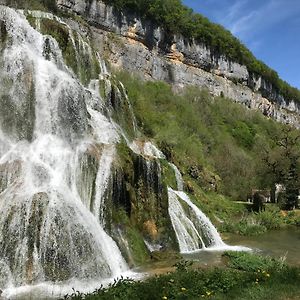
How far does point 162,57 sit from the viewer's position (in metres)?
70.6

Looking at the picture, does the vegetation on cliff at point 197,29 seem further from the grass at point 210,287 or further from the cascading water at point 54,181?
the grass at point 210,287

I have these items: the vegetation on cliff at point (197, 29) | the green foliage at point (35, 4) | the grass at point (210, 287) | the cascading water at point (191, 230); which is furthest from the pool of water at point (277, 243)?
the vegetation on cliff at point (197, 29)

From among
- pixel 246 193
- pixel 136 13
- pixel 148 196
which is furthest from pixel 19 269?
pixel 136 13

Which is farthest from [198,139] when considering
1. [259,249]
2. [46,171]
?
[46,171]

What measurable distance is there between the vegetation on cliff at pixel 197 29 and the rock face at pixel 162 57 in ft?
3.91

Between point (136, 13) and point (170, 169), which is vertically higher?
point (136, 13)

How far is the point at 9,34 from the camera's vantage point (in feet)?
79.9

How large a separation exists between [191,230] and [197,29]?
63.4 meters

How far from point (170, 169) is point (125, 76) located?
26561 millimetres

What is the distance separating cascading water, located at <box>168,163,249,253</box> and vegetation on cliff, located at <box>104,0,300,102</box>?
47056 millimetres

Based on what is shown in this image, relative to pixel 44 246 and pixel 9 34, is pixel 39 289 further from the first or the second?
pixel 9 34

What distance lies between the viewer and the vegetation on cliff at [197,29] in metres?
68.3

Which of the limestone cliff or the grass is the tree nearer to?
the limestone cliff

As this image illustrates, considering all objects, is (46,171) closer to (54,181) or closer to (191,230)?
(54,181)
